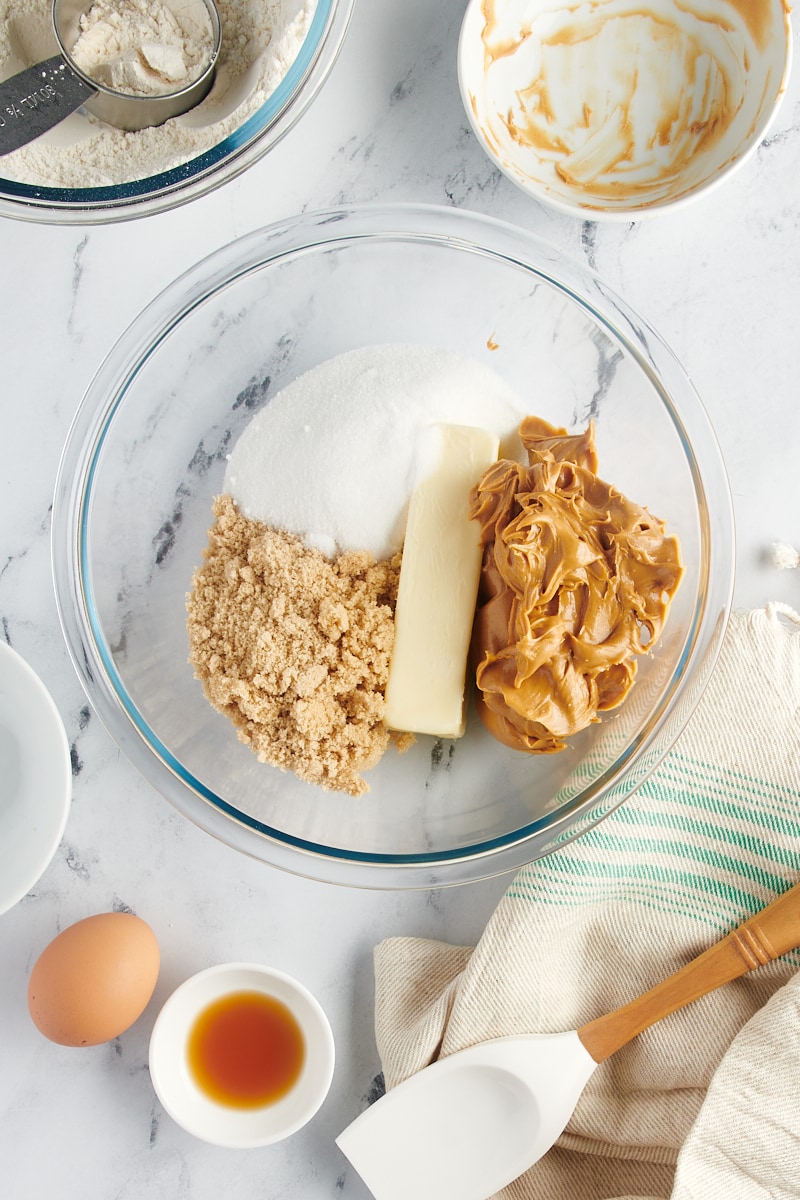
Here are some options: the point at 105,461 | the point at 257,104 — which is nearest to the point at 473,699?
the point at 105,461

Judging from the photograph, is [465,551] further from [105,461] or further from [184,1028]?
[184,1028]

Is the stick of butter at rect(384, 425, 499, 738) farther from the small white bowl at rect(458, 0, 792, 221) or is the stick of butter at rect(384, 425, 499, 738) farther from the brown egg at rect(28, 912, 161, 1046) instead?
the brown egg at rect(28, 912, 161, 1046)

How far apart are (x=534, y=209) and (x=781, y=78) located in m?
0.41

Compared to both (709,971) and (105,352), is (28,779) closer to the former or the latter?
(105,352)

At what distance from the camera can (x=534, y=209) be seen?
150 centimetres

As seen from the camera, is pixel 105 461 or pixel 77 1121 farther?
pixel 77 1121

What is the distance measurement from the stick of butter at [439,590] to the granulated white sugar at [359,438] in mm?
46

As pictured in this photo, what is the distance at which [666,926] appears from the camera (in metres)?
1.47

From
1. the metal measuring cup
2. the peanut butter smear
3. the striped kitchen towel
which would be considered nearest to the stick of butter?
the peanut butter smear

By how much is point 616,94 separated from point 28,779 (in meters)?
1.50

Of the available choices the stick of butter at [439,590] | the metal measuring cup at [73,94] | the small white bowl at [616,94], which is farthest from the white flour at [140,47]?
the stick of butter at [439,590]

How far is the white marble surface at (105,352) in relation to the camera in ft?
4.90

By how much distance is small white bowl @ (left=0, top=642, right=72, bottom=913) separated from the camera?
1426 millimetres

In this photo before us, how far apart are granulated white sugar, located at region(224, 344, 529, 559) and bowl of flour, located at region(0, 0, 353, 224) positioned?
347 millimetres
